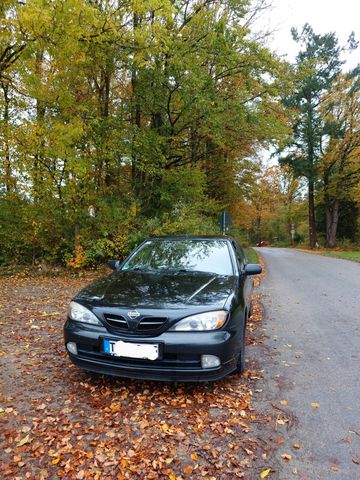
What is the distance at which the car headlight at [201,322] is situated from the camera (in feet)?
9.49

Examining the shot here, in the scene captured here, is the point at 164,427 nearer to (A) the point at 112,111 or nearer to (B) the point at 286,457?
(B) the point at 286,457

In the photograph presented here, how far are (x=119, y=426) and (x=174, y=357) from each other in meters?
0.69

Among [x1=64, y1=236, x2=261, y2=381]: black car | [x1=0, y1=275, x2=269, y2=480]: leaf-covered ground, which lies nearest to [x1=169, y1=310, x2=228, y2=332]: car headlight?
[x1=64, y1=236, x2=261, y2=381]: black car

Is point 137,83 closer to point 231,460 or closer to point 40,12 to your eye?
point 40,12

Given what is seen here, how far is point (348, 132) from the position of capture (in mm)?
26531

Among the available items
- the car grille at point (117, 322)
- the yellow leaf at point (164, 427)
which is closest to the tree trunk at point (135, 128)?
the car grille at point (117, 322)

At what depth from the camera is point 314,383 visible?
3.46 m

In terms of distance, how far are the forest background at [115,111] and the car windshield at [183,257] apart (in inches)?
173

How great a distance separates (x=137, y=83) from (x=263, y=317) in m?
9.69

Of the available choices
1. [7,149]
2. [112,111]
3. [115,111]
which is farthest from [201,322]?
[112,111]

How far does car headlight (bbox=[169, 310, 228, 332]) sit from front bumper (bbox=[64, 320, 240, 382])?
45mm

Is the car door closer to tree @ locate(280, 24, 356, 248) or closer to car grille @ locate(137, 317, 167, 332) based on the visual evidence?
car grille @ locate(137, 317, 167, 332)

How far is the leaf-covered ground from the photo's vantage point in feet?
7.21

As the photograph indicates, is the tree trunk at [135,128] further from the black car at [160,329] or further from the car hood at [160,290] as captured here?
the black car at [160,329]
